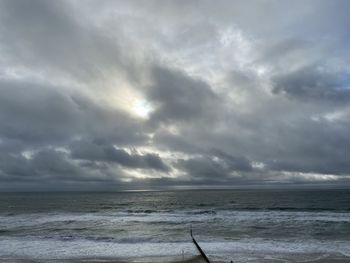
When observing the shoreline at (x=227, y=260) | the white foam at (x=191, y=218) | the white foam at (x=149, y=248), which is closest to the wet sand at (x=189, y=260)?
the shoreline at (x=227, y=260)


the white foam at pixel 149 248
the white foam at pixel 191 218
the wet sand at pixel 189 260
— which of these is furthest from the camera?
the white foam at pixel 191 218

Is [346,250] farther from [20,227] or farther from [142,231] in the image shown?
[20,227]

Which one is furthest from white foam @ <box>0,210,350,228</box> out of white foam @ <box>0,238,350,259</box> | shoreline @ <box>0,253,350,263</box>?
shoreline @ <box>0,253,350,263</box>

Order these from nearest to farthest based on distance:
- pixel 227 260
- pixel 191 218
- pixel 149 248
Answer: pixel 227 260 → pixel 149 248 → pixel 191 218

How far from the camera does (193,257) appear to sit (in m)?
21.2

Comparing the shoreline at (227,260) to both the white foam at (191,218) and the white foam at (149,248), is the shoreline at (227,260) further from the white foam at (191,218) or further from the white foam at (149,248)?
the white foam at (191,218)

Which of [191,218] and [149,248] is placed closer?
[149,248]

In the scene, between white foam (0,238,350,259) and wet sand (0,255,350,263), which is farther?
white foam (0,238,350,259)

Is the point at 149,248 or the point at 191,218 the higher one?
the point at 191,218

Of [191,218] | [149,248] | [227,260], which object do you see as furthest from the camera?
[191,218]

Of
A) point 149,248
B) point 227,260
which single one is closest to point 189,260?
point 227,260

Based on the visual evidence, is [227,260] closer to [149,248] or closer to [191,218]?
[149,248]

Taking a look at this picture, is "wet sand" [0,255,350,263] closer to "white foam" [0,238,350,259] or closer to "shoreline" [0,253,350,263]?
"shoreline" [0,253,350,263]

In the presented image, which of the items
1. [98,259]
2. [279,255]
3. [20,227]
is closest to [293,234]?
[279,255]
